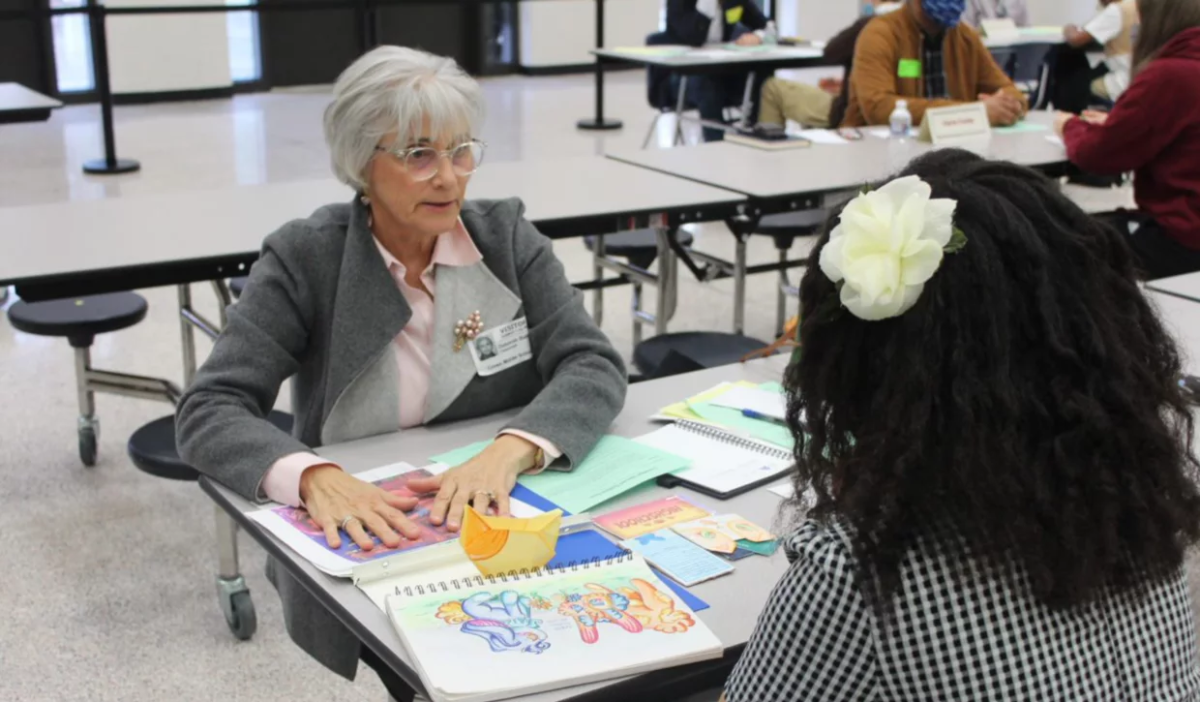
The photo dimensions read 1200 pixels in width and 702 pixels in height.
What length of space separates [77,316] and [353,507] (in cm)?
188

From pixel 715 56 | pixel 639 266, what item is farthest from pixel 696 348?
pixel 715 56

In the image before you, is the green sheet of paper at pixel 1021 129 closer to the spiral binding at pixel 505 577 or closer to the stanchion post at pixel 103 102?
the spiral binding at pixel 505 577

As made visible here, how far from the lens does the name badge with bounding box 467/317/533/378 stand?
2.05m

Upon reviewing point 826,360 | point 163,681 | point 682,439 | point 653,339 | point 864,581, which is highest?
point 826,360

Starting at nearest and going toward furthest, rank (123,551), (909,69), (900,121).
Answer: (123,551)
(900,121)
(909,69)

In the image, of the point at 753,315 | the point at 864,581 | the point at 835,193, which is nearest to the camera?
the point at 864,581

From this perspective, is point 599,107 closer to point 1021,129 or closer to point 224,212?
point 1021,129

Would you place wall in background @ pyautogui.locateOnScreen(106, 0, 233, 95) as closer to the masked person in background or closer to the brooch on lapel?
the masked person in background

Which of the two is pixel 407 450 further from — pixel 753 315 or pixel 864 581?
pixel 753 315

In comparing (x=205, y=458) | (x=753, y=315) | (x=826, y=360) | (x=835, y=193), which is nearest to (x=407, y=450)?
(x=205, y=458)

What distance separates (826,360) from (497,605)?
1.65ft

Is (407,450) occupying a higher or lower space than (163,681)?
higher

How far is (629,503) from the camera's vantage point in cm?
171

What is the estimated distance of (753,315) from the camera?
489 cm
